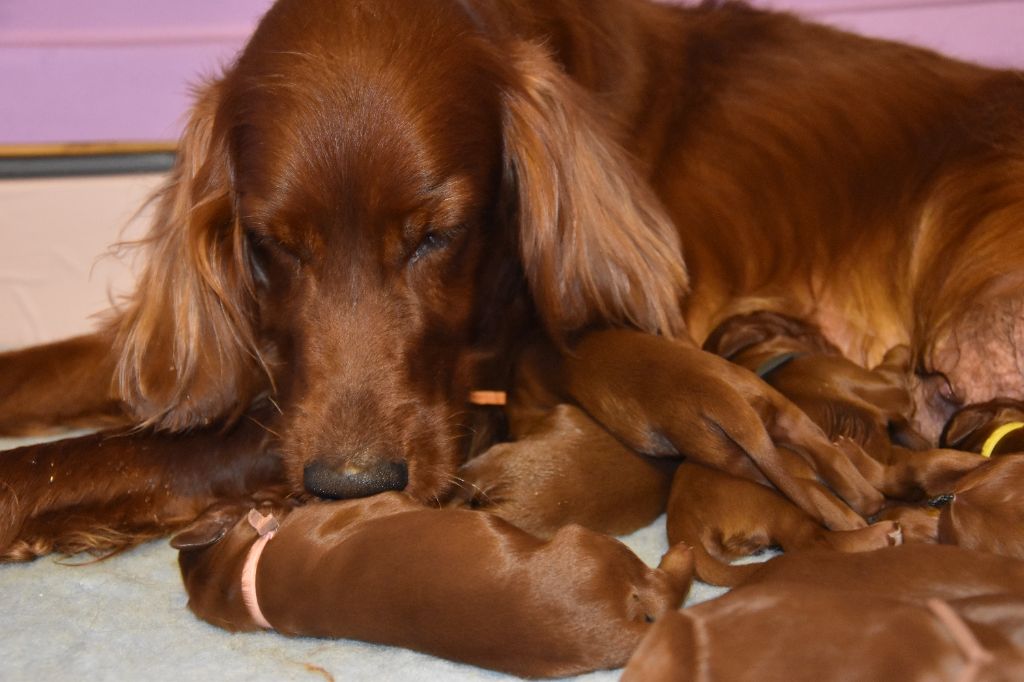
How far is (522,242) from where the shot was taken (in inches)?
99.0

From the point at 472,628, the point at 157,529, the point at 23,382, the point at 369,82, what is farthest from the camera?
the point at 23,382

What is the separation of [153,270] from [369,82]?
2.37ft

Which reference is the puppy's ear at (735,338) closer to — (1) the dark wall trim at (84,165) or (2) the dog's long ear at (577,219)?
(2) the dog's long ear at (577,219)

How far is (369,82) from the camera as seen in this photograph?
7.06 feet

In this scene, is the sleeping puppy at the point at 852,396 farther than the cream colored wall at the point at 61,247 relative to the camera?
No

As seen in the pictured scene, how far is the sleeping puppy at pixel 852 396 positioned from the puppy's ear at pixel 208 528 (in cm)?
110

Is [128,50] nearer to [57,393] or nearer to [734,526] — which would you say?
[57,393]

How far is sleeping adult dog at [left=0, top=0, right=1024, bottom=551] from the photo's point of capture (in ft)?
7.02

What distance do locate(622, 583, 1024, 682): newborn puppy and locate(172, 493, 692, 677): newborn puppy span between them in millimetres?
187

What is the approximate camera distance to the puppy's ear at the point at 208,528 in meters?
1.94

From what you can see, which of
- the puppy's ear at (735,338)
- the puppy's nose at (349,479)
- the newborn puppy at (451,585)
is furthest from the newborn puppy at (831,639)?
the puppy's ear at (735,338)

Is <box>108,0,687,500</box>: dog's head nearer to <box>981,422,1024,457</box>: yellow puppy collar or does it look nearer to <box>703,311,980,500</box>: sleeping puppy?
<box>703,311,980,500</box>: sleeping puppy

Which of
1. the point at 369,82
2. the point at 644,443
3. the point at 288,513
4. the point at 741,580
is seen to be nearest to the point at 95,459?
the point at 288,513

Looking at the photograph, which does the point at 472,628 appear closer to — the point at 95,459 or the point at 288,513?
the point at 288,513
